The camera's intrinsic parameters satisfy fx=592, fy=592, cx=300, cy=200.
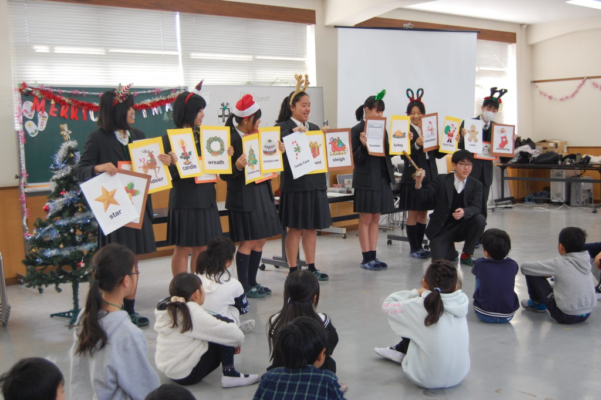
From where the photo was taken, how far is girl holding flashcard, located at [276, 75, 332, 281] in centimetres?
446

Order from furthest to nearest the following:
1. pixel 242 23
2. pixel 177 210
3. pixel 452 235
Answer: pixel 242 23 < pixel 452 235 < pixel 177 210

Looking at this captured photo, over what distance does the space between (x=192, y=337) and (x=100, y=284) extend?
71 cm

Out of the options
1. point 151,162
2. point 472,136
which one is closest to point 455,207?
point 472,136

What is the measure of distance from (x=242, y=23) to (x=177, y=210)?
3696 mm

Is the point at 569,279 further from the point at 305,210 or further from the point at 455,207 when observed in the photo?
the point at 305,210

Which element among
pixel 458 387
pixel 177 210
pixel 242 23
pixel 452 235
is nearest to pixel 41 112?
pixel 177 210

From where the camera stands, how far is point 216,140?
3908 mm

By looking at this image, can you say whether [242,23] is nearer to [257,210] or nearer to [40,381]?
[257,210]

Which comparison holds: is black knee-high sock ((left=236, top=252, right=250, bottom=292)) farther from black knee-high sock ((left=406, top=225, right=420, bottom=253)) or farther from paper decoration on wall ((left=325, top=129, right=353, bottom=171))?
black knee-high sock ((left=406, top=225, right=420, bottom=253))

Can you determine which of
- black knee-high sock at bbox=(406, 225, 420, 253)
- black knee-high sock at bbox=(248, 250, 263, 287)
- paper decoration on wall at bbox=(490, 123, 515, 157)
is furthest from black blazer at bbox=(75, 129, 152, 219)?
paper decoration on wall at bbox=(490, 123, 515, 157)

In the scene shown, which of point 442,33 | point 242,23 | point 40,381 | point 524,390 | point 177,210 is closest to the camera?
point 40,381

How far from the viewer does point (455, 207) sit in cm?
489

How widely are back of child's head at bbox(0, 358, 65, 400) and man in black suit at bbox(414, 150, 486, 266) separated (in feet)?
12.4

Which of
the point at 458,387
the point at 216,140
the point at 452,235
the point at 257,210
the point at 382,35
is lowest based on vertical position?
the point at 458,387
